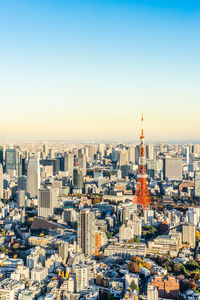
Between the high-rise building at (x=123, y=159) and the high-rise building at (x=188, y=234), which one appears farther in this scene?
the high-rise building at (x=123, y=159)

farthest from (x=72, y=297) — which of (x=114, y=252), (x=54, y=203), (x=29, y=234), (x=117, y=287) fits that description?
(x=54, y=203)

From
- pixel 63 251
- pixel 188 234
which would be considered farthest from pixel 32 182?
pixel 188 234

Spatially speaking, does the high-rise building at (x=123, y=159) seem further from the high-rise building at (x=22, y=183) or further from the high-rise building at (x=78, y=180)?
the high-rise building at (x=22, y=183)

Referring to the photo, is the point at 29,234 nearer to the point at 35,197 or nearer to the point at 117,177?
the point at 35,197

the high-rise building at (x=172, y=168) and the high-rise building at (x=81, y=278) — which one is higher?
the high-rise building at (x=172, y=168)

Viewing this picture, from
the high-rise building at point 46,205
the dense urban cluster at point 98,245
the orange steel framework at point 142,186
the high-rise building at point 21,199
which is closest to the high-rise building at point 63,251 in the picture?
the dense urban cluster at point 98,245

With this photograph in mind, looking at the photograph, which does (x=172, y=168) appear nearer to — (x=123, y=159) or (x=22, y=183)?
(x=123, y=159)
